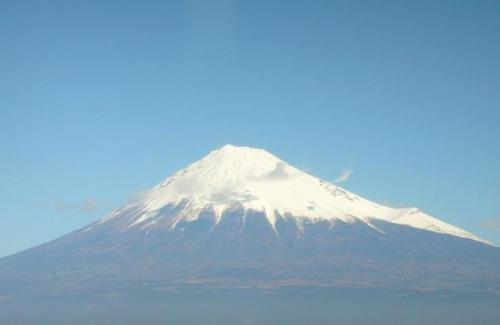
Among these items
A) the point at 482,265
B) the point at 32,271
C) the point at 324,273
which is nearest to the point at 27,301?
the point at 32,271

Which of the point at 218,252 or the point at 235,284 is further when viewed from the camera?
the point at 218,252

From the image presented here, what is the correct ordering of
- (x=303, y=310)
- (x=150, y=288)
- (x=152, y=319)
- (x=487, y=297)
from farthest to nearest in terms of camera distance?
(x=150, y=288) → (x=487, y=297) → (x=303, y=310) → (x=152, y=319)

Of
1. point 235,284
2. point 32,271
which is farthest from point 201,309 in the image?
point 32,271

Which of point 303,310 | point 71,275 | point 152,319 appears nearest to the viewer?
point 152,319

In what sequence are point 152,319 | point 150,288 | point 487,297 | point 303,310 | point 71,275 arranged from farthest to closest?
point 71,275 → point 150,288 → point 487,297 → point 303,310 → point 152,319

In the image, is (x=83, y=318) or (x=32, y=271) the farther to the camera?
(x=32, y=271)

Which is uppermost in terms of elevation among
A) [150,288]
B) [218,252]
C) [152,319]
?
[218,252]

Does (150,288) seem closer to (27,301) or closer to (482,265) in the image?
(27,301)

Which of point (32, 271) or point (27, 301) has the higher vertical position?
point (32, 271)

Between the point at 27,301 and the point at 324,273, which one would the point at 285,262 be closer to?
the point at 324,273
